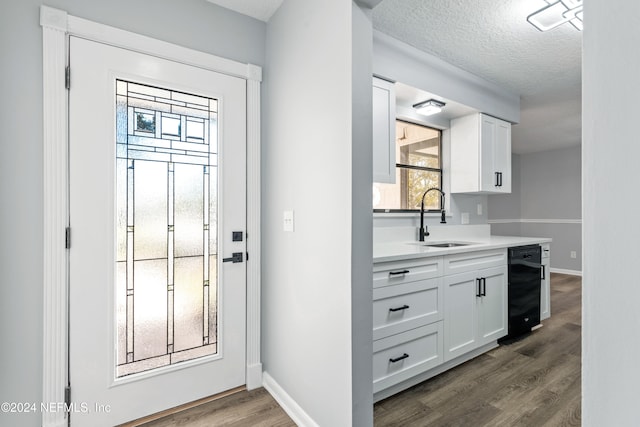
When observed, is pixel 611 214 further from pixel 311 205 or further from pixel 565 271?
pixel 565 271

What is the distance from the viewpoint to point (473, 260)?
2482mm

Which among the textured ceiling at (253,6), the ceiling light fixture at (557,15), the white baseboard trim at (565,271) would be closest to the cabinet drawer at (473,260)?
the ceiling light fixture at (557,15)

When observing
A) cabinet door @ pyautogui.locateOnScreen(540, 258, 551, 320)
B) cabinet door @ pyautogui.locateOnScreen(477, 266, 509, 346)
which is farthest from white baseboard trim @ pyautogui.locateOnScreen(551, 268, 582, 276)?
cabinet door @ pyautogui.locateOnScreen(477, 266, 509, 346)

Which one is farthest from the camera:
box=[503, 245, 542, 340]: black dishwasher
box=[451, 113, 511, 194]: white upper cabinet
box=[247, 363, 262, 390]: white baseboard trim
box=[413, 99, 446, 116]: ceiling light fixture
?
box=[451, 113, 511, 194]: white upper cabinet

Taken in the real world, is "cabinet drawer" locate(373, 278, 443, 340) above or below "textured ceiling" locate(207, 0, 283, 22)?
below

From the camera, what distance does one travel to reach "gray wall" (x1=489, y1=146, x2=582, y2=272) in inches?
230

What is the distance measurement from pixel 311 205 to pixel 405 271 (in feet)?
2.61

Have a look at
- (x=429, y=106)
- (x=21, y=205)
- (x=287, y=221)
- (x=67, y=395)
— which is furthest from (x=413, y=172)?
(x=67, y=395)

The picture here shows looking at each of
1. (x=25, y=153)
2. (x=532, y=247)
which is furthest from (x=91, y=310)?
(x=532, y=247)

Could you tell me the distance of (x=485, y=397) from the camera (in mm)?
2002

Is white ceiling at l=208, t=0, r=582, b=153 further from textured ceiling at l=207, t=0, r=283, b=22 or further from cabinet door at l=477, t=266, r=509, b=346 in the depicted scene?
cabinet door at l=477, t=266, r=509, b=346

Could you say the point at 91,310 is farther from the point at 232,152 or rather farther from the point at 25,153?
the point at 232,152

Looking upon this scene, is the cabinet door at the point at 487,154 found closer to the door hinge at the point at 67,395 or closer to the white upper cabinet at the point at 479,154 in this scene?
the white upper cabinet at the point at 479,154

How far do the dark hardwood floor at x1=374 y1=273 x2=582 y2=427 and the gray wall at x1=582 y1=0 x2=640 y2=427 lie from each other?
1.69 metres
